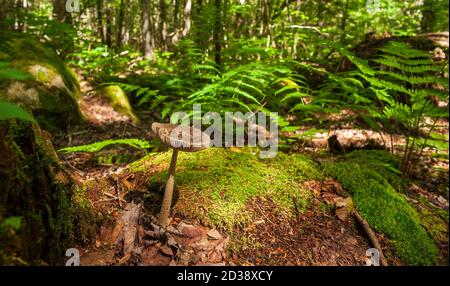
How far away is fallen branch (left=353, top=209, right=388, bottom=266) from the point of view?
2392mm

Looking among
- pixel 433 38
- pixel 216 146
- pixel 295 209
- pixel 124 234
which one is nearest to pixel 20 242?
pixel 124 234

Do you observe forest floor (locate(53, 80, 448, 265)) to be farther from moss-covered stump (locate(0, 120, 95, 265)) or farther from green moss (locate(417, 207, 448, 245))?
moss-covered stump (locate(0, 120, 95, 265))

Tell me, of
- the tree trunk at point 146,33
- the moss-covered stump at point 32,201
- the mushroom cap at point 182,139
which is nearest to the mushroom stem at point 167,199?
the mushroom cap at point 182,139

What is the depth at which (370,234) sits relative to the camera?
252 cm

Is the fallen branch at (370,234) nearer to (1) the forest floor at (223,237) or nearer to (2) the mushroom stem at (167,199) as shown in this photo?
(1) the forest floor at (223,237)

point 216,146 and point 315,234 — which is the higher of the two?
point 216,146

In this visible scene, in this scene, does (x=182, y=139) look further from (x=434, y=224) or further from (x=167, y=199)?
(x=434, y=224)

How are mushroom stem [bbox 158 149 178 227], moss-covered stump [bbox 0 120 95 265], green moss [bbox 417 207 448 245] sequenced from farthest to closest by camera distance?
green moss [bbox 417 207 448 245] → mushroom stem [bbox 158 149 178 227] → moss-covered stump [bbox 0 120 95 265]

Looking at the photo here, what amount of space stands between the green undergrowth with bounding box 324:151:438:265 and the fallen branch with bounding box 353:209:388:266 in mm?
109

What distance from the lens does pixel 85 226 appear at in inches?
80.7

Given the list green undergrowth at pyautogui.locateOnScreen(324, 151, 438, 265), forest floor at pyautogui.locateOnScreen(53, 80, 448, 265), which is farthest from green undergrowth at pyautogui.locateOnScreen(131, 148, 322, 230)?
green undergrowth at pyautogui.locateOnScreen(324, 151, 438, 265)

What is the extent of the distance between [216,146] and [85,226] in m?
1.70

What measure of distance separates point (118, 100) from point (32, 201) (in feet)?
16.0
